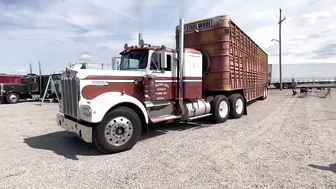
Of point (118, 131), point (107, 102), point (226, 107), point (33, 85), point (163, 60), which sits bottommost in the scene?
point (118, 131)

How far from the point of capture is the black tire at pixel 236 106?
360 inches

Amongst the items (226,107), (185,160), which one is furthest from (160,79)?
(226,107)

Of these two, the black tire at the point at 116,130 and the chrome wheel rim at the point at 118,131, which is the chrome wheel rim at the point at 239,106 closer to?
the black tire at the point at 116,130

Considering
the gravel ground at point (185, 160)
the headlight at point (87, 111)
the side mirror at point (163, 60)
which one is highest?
the side mirror at point (163, 60)

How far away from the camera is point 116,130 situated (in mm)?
5133

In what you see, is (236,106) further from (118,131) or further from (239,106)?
(118,131)

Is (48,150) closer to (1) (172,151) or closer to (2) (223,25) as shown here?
(1) (172,151)

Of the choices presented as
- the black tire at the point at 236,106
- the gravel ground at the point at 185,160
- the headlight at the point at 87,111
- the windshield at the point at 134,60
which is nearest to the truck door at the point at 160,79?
the windshield at the point at 134,60

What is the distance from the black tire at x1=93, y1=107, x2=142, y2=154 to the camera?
491 centimetres

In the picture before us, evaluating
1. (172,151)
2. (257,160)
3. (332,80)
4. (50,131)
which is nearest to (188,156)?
(172,151)

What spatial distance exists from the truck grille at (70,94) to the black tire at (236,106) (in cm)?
589

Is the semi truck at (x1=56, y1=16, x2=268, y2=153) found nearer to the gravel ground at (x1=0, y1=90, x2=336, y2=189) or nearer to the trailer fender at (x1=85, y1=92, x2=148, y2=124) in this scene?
the trailer fender at (x1=85, y1=92, x2=148, y2=124)

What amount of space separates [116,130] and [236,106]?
570 cm

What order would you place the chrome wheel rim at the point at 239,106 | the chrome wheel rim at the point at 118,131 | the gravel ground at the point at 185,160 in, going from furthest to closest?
the chrome wheel rim at the point at 239,106 → the chrome wheel rim at the point at 118,131 → the gravel ground at the point at 185,160
